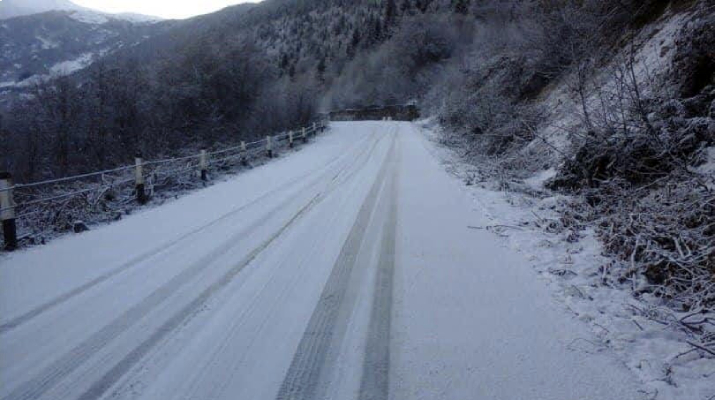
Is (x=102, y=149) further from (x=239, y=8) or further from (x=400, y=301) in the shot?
(x=239, y=8)

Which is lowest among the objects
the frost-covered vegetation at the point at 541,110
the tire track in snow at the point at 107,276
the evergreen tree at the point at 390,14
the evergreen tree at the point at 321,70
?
the tire track in snow at the point at 107,276

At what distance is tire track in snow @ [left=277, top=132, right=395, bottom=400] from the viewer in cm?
284

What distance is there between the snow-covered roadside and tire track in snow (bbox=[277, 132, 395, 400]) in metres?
2.00

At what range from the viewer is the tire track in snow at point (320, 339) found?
9.30 feet

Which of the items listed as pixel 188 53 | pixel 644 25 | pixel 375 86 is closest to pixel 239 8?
pixel 375 86

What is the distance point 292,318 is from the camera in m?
3.77

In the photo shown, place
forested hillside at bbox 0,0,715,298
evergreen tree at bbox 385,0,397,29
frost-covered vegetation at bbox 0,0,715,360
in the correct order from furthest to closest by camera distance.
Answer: evergreen tree at bbox 385,0,397,29 → forested hillside at bbox 0,0,715,298 → frost-covered vegetation at bbox 0,0,715,360

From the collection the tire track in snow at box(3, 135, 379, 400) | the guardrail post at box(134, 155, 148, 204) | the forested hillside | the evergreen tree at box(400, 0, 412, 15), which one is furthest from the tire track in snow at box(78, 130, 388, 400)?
the evergreen tree at box(400, 0, 412, 15)

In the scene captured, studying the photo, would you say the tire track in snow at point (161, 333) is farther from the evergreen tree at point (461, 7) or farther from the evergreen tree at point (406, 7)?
the evergreen tree at point (406, 7)

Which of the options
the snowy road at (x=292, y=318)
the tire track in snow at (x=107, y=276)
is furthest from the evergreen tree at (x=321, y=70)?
the snowy road at (x=292, y=318)

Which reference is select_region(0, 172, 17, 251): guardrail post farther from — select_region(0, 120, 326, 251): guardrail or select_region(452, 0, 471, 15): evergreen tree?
select_region(452, 0, 471, 15): evergreen tree

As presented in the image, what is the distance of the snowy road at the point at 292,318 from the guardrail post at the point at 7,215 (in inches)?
18.8

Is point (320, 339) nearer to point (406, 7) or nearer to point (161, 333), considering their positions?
point (161, 333)

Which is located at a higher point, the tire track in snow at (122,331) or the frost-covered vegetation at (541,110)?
the frost-covered vegetation at (541,110)
